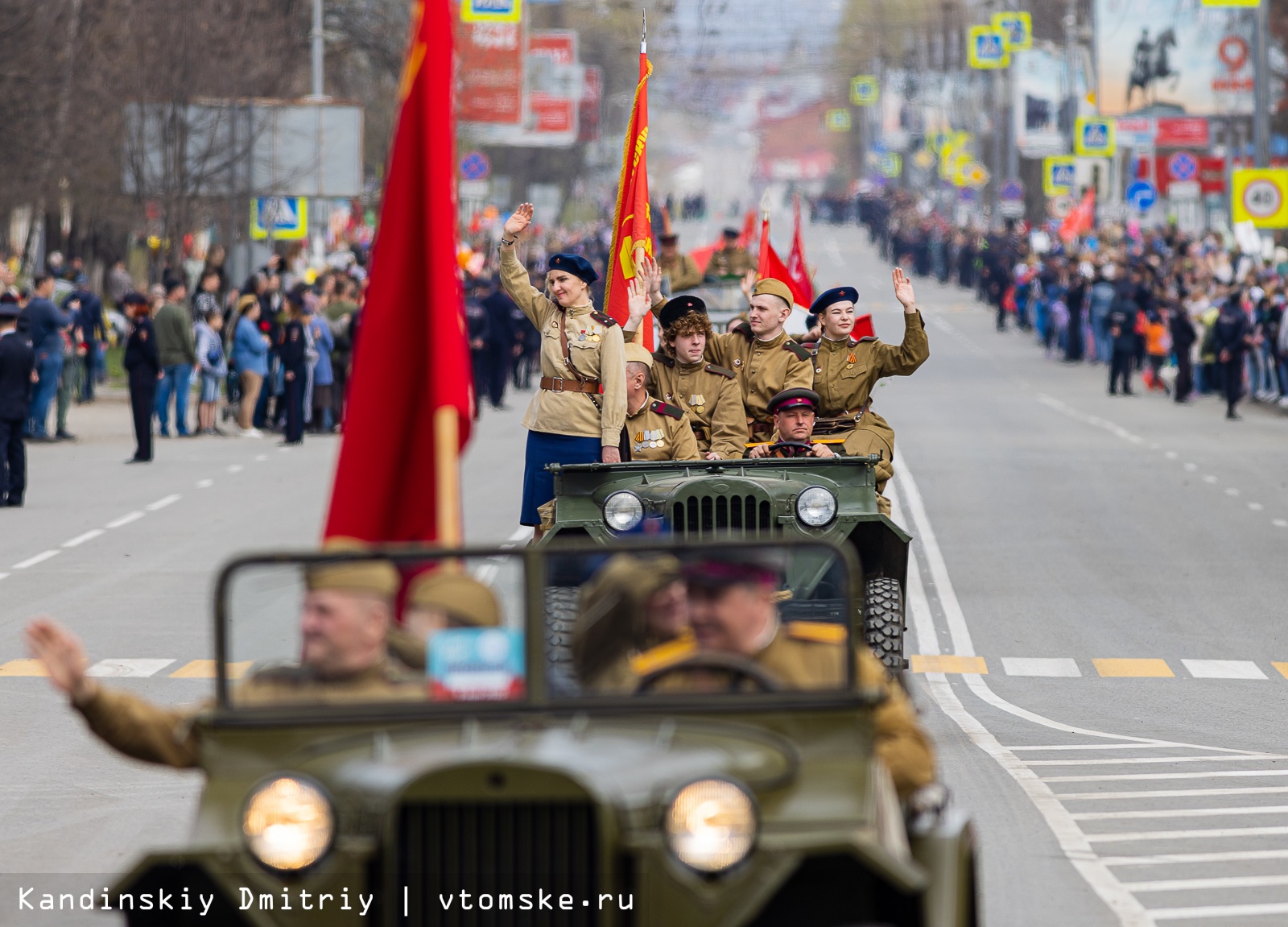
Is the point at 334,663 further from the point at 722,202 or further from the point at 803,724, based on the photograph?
the point at 722,202

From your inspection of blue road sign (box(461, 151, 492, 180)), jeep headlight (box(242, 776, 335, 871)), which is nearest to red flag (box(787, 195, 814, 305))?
jeep headlight (box(242, 776, 335, 871))

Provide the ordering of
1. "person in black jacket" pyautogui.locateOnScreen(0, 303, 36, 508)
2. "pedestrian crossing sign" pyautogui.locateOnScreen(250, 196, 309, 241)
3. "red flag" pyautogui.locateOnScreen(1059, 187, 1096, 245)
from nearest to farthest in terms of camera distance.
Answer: "person in black jacket" pyautogui.locateOnScreen(0, 303, 36, 508) → "pedestrian crossing sign" pyautogui.locateOnScreen(250, 196, 309, 241) → "red flag" pyautogui.locateOnScreen(1059, 187, 1096, 245)

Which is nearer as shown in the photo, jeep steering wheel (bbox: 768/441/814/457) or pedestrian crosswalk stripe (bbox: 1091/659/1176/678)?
jeep steering wheel (bbox: 768/441/814/457)

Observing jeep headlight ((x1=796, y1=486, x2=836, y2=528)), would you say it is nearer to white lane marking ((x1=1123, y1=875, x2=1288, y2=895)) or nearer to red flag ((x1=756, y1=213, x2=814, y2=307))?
white lane marking ((x1=1123, y1=875, x2=1288, y2=895))

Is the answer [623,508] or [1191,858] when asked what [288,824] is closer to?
[1191,858]

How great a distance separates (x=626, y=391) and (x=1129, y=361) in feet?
91.8

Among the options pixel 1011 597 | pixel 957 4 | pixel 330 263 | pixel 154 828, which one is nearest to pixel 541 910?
pixel 154 828

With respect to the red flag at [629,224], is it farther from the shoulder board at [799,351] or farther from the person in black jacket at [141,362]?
the person in black jacket at [141,362]

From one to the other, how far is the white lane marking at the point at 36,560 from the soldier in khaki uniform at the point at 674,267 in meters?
9.39

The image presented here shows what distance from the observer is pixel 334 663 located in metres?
5.71

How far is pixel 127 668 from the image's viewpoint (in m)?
13.4

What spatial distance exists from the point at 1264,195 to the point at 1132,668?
24.4 metres

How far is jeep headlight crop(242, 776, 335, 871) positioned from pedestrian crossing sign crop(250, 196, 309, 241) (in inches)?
1372

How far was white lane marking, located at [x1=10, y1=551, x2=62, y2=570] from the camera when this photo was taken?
715 inches
